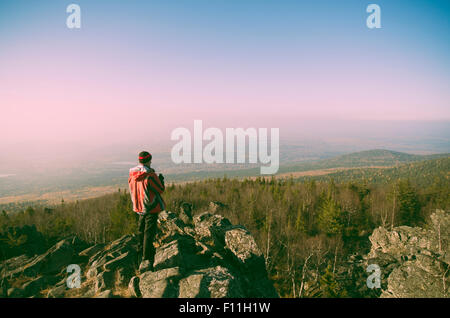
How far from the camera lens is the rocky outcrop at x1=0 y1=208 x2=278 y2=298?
6164 mm

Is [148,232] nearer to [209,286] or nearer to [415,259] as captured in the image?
[209,286]

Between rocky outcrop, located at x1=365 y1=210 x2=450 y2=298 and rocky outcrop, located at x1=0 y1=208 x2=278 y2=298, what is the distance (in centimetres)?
2119

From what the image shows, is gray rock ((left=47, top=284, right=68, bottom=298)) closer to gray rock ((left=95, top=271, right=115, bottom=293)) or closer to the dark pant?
gray rock ((left=95, top=271, right=115, bottom=293))

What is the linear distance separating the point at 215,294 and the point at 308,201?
52975 mm

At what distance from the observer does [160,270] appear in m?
6.69

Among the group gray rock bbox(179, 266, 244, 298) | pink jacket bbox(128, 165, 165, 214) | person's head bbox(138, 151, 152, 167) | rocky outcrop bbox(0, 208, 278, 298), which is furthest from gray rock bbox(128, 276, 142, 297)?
person's head bbox(138, 151, 152, 167)

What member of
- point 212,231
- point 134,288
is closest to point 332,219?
point 212,231

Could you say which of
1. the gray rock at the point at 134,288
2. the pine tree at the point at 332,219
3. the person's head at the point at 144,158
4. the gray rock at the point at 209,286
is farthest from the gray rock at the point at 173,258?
the pine tree at the point at 332,219

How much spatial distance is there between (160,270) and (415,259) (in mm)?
35712

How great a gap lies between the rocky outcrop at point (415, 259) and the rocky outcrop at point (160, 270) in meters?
21.2

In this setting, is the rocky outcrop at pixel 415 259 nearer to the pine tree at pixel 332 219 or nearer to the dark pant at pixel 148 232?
the pine tree at pixel 332 219

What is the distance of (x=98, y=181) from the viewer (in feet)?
520

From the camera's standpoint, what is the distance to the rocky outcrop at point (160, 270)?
6164mm
